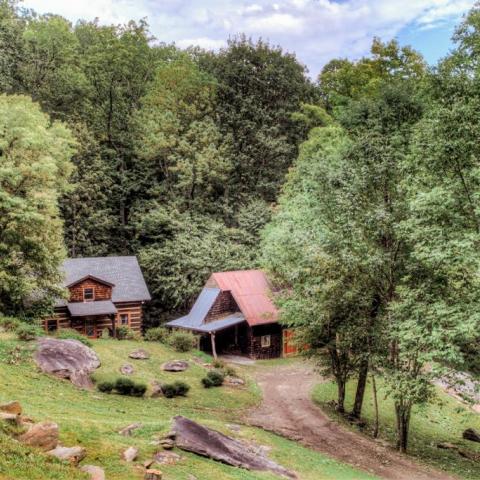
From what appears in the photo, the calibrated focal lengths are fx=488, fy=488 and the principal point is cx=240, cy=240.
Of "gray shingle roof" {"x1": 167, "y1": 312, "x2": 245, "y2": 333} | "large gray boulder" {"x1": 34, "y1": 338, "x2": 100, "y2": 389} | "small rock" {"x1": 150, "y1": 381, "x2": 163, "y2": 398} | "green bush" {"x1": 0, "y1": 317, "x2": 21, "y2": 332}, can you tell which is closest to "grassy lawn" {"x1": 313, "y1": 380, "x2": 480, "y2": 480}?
"small rock" {"x1": 150, "y1": 381, "x2": 163, "y2": 398}

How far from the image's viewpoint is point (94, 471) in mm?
9922

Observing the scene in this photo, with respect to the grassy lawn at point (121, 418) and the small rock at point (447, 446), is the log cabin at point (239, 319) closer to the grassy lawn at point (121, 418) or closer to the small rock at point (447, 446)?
the grassy lawn at point (121, 418)

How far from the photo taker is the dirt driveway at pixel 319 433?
62.7 feet

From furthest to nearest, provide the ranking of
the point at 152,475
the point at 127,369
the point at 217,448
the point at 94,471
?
1. the point at 127,369
2. the point at 217,448
3. the point at 152,475
4. the point at 94,471

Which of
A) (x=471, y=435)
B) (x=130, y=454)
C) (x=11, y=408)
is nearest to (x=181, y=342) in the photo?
(x=471, y=435)

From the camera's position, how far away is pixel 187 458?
1284 cm

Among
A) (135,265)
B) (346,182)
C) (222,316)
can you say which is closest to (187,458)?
(346,182)

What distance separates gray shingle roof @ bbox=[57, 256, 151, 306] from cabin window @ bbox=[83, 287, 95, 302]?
4.21ft

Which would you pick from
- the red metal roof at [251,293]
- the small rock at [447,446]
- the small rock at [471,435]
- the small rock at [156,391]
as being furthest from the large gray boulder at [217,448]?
the red metal roof at [251,293]

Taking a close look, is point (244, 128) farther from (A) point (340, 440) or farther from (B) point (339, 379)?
(A) point (340, 440)

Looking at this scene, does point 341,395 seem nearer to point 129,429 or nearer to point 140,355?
point 140,355

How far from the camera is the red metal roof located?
39.5 meters

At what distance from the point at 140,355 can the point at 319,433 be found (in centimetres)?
1484

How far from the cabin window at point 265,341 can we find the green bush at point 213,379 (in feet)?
35.2
